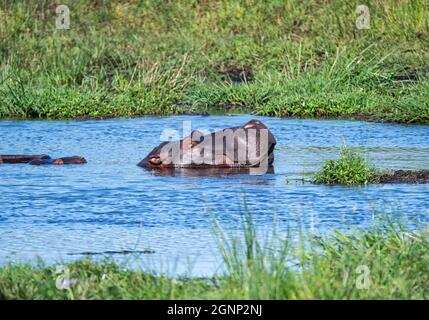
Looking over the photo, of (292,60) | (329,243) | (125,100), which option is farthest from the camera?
(292,60)

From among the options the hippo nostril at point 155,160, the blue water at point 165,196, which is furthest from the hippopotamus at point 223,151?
the blue water at point 165,196

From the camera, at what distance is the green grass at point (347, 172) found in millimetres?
10562

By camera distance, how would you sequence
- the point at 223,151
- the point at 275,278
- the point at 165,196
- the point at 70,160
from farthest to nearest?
the point at 70,160 < the point at 223,151 < the point at 165,196 < the point at 275,278

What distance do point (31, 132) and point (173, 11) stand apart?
20.6 ft

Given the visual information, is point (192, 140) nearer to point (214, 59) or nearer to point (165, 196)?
point (165, 196)

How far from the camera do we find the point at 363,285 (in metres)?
6.23

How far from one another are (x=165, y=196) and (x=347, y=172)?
1.57 metres

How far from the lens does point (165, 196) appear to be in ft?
33.9

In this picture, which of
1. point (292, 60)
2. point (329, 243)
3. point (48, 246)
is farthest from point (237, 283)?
point (292, 60)

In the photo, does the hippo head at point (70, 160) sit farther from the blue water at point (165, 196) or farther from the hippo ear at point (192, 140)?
the hippo ear at point (192, 140)

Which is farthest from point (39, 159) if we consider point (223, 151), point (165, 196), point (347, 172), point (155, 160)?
point (347, 172)

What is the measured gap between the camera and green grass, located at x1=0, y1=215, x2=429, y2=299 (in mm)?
6016
